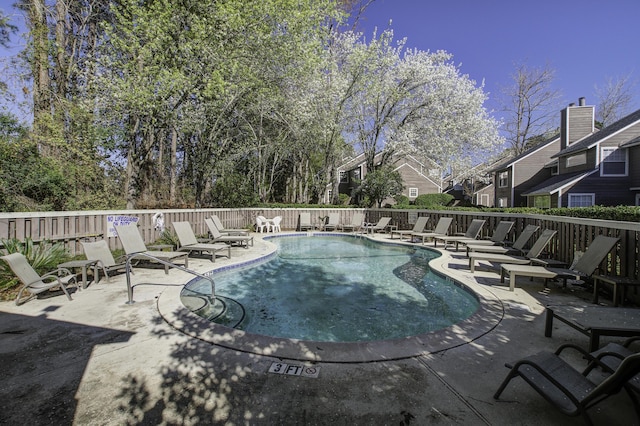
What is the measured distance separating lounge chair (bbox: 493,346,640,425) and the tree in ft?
54.5

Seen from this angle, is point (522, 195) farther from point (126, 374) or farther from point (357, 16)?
point (126, 374)

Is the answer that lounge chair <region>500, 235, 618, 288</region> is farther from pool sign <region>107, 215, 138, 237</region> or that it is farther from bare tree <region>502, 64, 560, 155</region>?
bare tree <region>502, 64, 560, 155</region>

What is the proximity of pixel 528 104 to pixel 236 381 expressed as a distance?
1439 inches

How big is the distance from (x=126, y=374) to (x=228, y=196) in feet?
45.5

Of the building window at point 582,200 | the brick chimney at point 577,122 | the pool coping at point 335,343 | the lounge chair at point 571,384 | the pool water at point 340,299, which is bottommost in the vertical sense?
the pool water at point 340,299

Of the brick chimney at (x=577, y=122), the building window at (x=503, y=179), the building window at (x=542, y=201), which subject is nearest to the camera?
the building window at (x=542, y=201)

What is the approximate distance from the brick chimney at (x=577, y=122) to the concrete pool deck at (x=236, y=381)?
24.7 meters

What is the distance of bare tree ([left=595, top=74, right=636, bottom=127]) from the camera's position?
2803cm

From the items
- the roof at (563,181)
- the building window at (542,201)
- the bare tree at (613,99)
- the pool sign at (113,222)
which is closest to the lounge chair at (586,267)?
the pool sign at (113,222)

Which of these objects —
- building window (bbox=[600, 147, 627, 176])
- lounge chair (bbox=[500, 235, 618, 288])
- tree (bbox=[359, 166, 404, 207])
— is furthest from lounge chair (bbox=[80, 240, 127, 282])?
building window (bbox=[600, 147, 627, 176])

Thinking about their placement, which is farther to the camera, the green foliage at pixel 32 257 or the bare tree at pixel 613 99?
the bare tree at pixel 613 99

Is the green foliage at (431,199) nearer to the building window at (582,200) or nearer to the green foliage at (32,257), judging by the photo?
the building window at (582,200)

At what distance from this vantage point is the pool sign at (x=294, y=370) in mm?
2584

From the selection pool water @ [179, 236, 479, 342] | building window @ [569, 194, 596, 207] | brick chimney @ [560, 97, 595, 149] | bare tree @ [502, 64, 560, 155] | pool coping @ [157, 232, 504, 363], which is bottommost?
pool water @ [179, 236, 479, 342]
